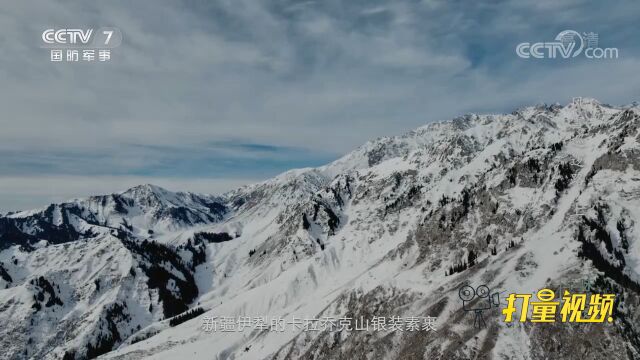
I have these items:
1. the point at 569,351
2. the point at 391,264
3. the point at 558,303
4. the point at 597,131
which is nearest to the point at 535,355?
the point at 569,351

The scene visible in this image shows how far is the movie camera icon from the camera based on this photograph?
111825mm

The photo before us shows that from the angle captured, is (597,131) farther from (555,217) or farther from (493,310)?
(493,310)

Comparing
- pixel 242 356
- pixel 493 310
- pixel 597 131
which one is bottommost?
pixel 242 356

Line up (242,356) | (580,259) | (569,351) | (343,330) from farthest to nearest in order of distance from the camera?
(242,356)
(343,330)
(580,259)
(569,351)

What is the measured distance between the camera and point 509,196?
175750 mm

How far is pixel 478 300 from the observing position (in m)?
119

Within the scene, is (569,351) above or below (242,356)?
above

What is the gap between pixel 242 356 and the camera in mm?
173000

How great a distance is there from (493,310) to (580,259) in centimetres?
2714

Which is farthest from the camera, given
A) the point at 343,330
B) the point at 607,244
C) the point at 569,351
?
the point at 343,330

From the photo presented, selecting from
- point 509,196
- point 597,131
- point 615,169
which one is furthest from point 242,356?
point 597,131

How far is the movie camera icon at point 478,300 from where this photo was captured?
11182 centimetres

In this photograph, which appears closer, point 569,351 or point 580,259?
point 569,351

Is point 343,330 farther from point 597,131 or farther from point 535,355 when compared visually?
point 597,131
